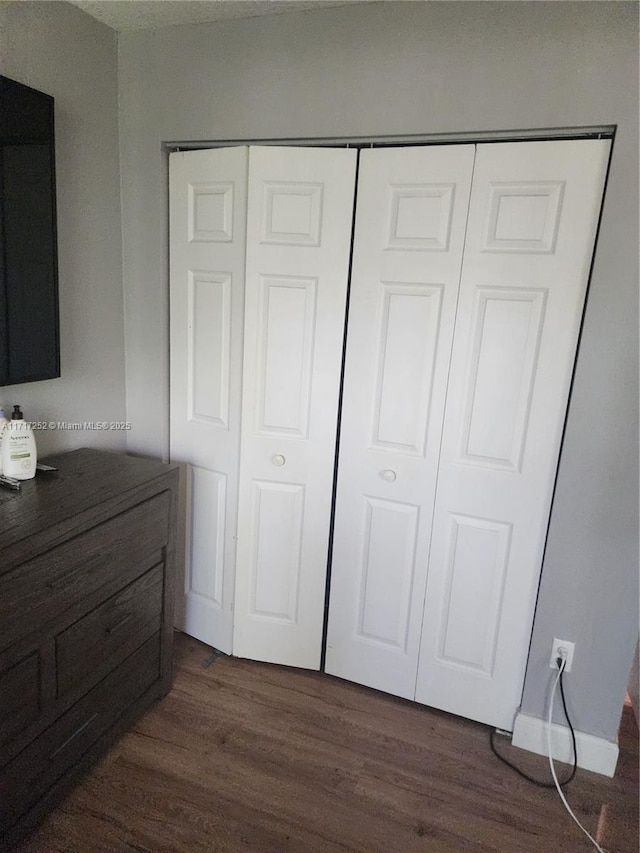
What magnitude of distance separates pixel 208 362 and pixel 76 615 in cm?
96

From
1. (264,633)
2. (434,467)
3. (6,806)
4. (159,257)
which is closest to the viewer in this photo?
(6,806)

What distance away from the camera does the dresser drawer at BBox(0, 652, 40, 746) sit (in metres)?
1.28

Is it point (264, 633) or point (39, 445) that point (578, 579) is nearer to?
point (264, 633)

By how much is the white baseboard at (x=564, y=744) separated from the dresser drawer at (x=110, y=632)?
128 cm

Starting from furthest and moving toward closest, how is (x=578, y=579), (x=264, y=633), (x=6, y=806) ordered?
(x=264, y=633) < (x=578, y=579) < (x=6, y=806)

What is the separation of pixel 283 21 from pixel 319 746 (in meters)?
2.32

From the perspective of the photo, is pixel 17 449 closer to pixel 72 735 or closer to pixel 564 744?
pixel 72 735

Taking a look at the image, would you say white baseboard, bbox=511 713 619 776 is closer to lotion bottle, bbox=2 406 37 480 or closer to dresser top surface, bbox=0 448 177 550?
dresser top surface, bbox=0 448 177 550

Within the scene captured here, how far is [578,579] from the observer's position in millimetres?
1716

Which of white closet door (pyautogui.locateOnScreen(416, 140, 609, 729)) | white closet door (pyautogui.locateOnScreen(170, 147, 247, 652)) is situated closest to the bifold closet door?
white closet door (pyautogui.locateOnScreen(416, 140, 609, 729))

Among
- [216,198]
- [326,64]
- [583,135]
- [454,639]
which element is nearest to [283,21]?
[326,64]

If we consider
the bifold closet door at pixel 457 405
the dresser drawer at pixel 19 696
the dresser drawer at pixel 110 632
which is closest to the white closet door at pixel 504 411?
the bifold closet door at pixel 457 405

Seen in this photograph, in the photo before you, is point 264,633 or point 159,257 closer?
point 159,257

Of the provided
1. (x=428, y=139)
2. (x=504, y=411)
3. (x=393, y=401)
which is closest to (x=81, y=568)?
(x=393, y=401)
